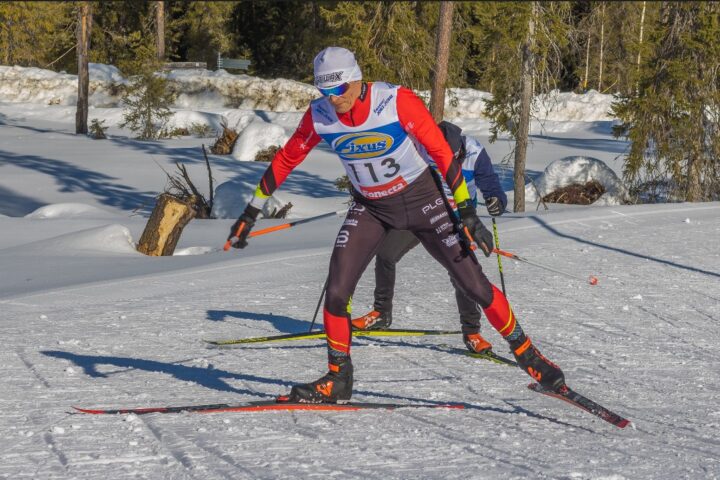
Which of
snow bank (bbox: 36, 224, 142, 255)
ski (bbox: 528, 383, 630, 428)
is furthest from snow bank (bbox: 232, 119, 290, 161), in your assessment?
ski (bbox: 528, 383, 630, 428)

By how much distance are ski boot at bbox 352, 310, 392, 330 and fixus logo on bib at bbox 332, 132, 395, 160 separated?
2.44 m

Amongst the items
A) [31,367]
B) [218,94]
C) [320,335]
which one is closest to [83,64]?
[218,94]

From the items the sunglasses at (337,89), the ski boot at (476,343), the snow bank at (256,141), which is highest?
the sunglasses at (337,89)

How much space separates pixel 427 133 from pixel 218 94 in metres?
30.5

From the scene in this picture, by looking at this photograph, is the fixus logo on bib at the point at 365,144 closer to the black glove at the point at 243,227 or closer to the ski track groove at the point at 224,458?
the black glove at the point at 243,227

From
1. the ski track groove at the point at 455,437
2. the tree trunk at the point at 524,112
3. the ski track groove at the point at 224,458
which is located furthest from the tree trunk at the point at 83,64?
the ski track groove at the point at 224,458

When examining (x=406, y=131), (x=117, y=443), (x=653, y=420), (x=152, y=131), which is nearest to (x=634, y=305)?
(x=653, y=420)

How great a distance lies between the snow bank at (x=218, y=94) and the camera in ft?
112

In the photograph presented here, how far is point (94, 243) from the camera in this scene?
11.3 metres

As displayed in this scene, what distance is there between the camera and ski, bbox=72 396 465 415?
4922mm

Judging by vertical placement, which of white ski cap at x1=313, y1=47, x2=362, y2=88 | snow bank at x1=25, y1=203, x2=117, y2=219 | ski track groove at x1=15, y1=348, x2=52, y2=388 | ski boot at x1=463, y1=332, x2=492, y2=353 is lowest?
snow bank at x1=25, y1=203, x2=117, y2=219

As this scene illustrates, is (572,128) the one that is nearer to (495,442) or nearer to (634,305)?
(634,305)

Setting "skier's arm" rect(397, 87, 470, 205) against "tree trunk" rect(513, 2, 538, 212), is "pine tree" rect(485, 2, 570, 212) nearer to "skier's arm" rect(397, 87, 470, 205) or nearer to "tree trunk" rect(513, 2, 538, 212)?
"tree trunk" rect(513, 2, 538, 212)

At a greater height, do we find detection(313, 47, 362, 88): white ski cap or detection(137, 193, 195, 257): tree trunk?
detection(313, 47, 362, 88): white ski cap
